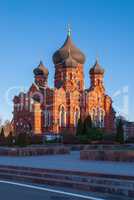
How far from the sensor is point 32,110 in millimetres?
54625

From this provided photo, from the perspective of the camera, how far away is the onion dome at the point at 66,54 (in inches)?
2327

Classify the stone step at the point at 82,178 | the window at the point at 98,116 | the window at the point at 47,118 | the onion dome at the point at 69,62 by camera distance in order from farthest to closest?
the window at the point at 98,116
the onion dome at the point at 69,62
the window at the point at 47,118
the stone step at the point at 82,178

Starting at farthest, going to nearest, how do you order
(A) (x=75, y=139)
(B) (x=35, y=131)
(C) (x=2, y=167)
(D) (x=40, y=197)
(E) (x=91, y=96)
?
(E) (x=91, y=96) → (B) (x=35, y=131) → (A) (x=75, y=139) → (C) (x=2, y=167) → (D) (x=40, y=197)

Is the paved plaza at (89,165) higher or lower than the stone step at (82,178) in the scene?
higher

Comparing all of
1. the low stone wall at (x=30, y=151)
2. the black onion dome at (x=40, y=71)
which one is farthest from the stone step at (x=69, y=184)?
the black onion dome at (x=40, y=71)

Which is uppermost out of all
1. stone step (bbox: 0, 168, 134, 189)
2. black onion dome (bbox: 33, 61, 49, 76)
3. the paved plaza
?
black onion dome (bbox: 33, 61, 49, 76)

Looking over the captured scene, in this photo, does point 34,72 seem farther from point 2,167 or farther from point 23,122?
point 2,167

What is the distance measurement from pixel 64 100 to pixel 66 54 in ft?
25.7

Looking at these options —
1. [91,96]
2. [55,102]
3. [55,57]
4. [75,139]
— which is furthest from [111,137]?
[55,57]

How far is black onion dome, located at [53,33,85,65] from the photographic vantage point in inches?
2329

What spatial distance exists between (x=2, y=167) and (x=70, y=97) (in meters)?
40.7

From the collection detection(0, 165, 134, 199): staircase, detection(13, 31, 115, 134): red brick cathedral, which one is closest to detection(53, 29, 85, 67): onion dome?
detection(13, 31, 115, 134): red brick cathedral

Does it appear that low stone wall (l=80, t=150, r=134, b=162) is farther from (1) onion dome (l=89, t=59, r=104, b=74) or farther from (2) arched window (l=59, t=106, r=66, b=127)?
(1) onion dome (l=89, t=59, r=104, b=74)

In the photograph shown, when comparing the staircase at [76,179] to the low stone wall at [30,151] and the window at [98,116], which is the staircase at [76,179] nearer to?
the low stone wall at [30,151]
